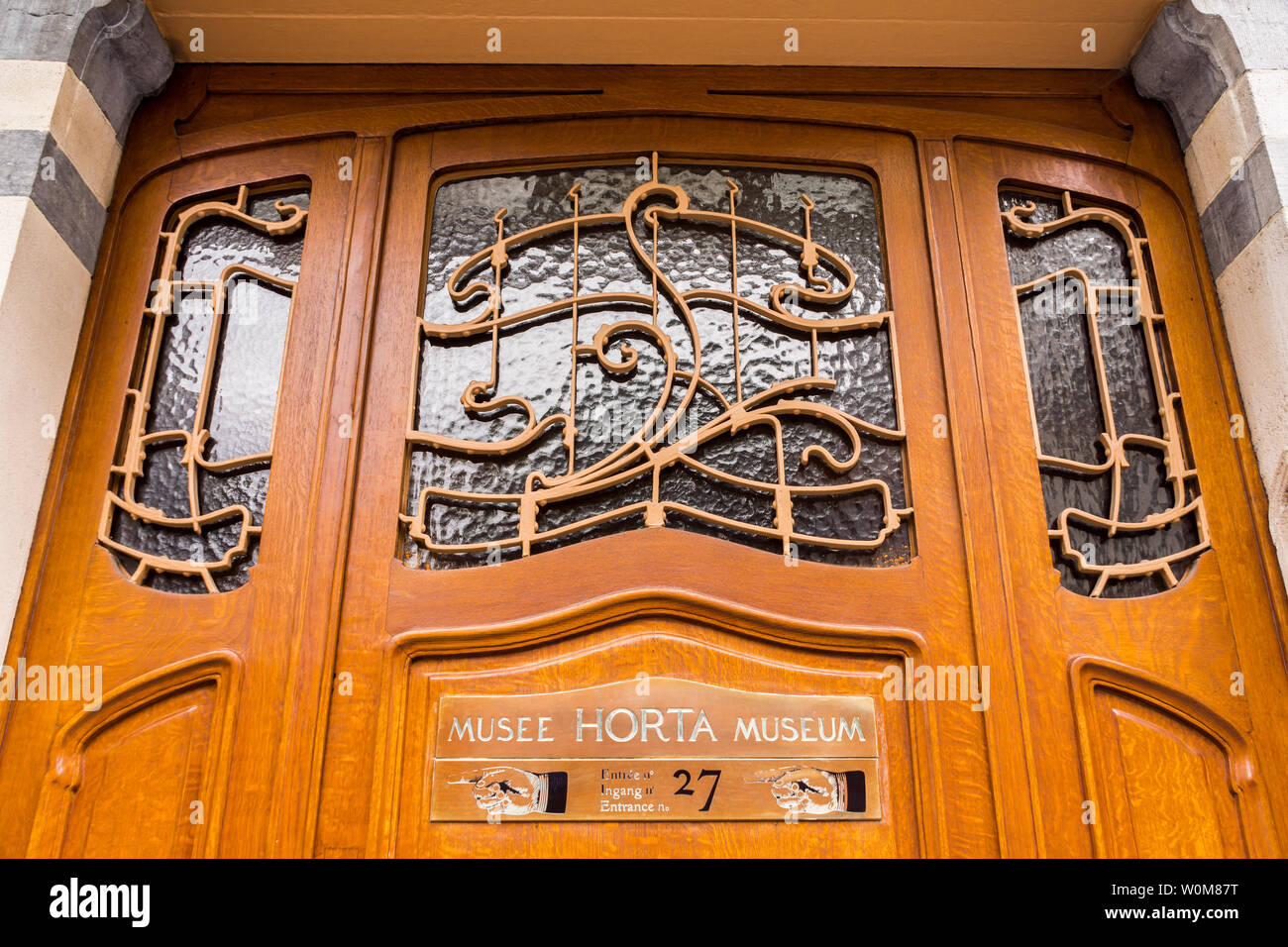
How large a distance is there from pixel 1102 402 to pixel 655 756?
1.34 metres

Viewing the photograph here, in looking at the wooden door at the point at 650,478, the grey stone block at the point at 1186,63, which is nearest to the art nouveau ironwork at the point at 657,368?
the wooden door at the point at 650,478

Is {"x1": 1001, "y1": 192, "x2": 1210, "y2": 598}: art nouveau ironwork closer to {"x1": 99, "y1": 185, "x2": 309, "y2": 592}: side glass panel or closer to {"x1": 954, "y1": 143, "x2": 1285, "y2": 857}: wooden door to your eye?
{"x1": 954, "y1": 143, "x2": 1285, "y2": 857}: wooden door

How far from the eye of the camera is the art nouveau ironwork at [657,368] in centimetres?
236

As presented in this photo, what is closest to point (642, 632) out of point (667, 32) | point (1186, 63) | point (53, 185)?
point (667, 32)

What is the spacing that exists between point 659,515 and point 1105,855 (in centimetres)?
112

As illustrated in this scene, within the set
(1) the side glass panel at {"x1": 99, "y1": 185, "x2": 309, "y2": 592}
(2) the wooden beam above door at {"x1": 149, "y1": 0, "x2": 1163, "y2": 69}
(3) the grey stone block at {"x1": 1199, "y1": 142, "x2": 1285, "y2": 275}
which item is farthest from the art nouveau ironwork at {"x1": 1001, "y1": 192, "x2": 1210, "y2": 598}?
(1) the side glass panel at {"x1": 99, "y1": 185, "x2": 309, "y2": 592}

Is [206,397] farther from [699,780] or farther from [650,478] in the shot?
[699,780]

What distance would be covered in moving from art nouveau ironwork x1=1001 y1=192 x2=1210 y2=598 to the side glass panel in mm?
1808

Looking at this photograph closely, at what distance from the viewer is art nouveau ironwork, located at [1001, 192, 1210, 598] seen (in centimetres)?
234

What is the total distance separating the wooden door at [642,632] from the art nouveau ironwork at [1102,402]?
0.28 meters

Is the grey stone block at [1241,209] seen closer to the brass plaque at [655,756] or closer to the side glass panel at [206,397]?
the brass plaque at [655,756]

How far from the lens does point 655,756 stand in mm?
2115
